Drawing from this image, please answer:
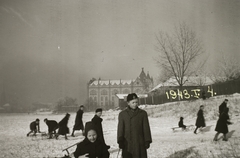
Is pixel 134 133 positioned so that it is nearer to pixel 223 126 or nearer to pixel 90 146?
pixel 90 146

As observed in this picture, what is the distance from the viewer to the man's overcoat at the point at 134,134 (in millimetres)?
3498

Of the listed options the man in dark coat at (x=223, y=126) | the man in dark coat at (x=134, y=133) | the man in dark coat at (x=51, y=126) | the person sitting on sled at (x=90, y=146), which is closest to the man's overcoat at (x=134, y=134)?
the man in dark coat at (x=134, y=133)

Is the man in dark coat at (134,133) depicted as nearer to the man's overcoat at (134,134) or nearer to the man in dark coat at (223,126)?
the man's overcoat at (134,134)

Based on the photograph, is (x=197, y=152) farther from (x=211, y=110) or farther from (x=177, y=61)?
(x=177, y=61)

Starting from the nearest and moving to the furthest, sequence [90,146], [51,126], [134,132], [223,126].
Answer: [90,146]
[134,132]
[223,126]
[51,126]

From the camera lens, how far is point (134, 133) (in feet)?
11.6

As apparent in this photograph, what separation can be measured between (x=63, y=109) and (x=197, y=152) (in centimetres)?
2598

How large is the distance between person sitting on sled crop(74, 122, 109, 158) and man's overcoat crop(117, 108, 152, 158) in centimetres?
106

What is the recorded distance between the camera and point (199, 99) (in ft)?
51.6

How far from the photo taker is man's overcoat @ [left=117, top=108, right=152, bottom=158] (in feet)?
11.5

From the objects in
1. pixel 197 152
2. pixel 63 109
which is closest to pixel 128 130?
pixel 197 152

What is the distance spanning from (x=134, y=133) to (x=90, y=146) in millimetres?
1188

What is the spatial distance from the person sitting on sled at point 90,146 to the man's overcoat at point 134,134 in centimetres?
106

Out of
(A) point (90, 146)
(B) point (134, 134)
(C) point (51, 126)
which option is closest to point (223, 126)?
(B) point (134, 134)
